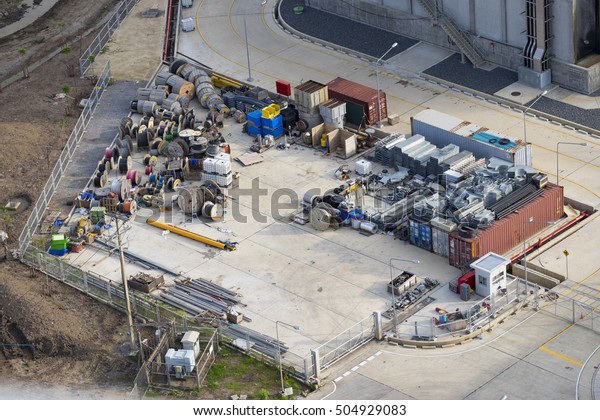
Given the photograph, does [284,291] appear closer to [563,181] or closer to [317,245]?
[317,245]

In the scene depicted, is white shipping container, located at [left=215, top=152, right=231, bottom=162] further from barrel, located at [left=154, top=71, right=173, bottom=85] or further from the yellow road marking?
the yellow road marking

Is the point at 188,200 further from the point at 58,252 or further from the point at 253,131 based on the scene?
the point at 253,131

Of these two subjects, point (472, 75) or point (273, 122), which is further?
point (472, 75)

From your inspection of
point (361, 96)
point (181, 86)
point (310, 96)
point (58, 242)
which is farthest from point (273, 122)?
point (58, 242)

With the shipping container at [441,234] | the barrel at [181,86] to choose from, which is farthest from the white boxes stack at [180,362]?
the barrel at [181,86]

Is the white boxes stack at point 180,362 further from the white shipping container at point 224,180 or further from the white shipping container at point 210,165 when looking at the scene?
the white shipping container at point 210,165

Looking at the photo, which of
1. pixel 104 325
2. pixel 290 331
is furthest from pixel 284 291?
pixel 104 325

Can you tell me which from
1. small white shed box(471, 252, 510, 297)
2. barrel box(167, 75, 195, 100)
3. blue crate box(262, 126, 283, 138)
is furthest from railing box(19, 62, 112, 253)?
small white shed box(471, 252, 510, 297)
